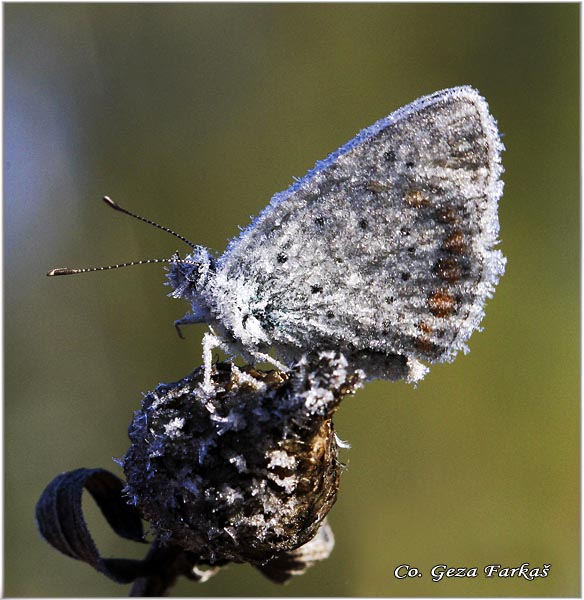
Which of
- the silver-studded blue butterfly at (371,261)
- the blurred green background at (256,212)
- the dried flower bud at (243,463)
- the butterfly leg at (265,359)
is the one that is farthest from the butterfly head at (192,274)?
the blurred green background at (256,212)

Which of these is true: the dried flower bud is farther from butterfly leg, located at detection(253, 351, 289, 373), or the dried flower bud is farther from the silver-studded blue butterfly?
the silver-studded blue butterfly

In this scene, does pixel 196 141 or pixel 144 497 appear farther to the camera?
pixel 196 141

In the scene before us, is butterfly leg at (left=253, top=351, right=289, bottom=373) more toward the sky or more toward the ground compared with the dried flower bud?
more toward the sky

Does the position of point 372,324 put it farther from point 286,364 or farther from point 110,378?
point 110,378

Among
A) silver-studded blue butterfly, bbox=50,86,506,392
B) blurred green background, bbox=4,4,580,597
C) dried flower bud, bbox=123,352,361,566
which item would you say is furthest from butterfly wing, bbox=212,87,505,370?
blurred green background, bbox=4,4,580,597

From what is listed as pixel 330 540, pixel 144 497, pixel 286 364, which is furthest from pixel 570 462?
pixel 144 497

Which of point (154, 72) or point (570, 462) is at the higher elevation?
point (154, 72)

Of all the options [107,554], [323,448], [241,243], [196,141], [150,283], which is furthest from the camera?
[196,141]
